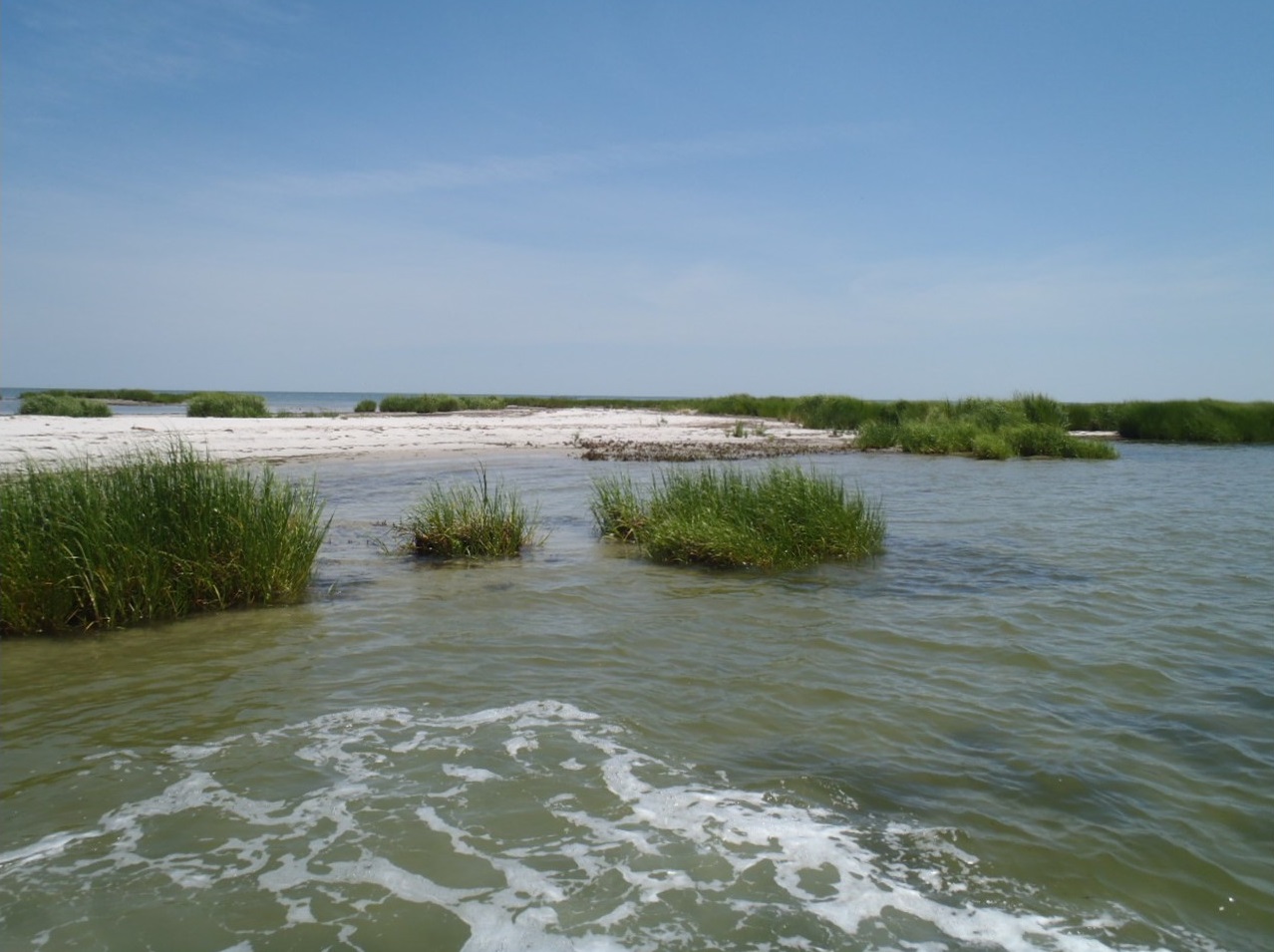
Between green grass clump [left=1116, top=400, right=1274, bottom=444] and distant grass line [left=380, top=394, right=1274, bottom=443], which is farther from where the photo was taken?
green grass clump [left=1116, top=400, right=1274, bottom=444]

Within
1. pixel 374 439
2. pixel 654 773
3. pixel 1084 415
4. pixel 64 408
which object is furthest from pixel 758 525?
pixel 1084 415

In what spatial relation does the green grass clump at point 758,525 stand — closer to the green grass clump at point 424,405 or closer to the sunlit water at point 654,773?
Answer: the sunlit water at point 654,773

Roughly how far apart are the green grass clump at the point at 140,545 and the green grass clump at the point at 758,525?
4.74m

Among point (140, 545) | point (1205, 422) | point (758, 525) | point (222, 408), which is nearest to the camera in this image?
point (140, 545)

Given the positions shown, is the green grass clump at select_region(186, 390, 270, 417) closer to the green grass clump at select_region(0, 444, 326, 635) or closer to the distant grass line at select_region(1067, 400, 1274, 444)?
the green grass clump at select_region(0, 444, 326, 635)

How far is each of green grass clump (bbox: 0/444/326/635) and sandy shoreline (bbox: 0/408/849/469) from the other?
34.8ft

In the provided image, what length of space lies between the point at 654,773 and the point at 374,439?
90.8 ft

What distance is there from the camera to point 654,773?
5.44 meters

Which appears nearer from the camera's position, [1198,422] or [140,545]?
[140,545]

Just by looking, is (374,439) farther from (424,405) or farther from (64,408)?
(424,405)

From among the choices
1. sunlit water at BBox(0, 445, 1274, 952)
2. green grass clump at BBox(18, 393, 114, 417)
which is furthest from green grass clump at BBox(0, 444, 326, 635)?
green grass clump at BBox(18, 393, 114, 417)

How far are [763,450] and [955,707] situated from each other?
22529mm

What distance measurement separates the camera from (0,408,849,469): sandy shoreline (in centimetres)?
2259

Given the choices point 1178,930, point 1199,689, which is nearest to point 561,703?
point 1178,930
